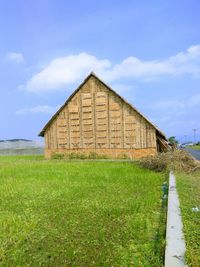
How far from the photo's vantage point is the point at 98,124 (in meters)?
28.0

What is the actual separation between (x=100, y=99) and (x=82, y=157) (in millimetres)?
4562

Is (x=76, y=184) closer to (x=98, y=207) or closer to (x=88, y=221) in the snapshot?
(x=98, y=207)

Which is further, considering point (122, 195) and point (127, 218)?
point (122, 195)

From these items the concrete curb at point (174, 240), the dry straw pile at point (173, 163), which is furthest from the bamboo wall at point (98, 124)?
the concrete curb at point (174, 240)

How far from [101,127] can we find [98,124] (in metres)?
0.32

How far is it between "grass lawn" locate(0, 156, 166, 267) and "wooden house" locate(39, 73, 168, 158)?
15.4 m

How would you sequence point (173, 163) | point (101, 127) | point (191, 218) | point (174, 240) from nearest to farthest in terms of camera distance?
point (174, 240), point (191, 218), point (173, 163), point (101, 127)

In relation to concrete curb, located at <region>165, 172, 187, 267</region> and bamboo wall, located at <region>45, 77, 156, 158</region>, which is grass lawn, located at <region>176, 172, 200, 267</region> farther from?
bamboo wall, located at <region>45, 77, 156, 158</region>

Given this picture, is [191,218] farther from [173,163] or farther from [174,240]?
[173,163]

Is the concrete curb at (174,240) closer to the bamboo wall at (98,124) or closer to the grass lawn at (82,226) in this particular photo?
the grass lawn at (82,226)

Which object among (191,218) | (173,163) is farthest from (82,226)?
(173,163)

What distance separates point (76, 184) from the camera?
1278 centimetres

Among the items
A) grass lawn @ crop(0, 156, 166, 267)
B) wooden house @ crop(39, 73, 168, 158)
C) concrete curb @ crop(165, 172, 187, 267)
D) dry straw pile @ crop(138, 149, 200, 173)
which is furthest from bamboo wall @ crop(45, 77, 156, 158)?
concrete curb @ crop(165, 172, 187, 267)

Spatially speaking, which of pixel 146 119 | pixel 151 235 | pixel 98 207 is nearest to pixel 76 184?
pixel 98 207
